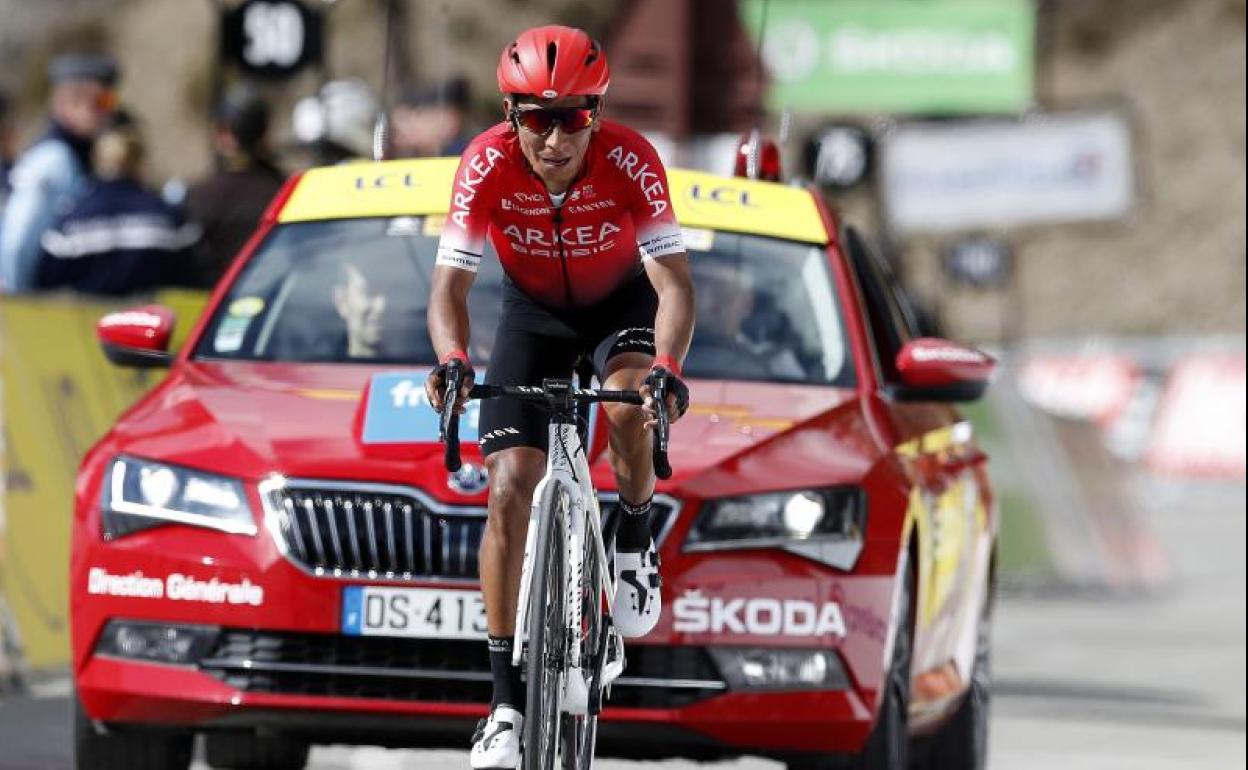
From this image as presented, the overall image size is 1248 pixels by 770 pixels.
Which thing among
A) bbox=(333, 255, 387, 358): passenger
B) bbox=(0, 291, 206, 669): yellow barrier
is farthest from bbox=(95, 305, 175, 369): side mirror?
bbox=(0, 291, 206, 669): yellow barrier

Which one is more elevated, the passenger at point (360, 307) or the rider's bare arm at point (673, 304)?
the rider's bare arm at point (673, 304)

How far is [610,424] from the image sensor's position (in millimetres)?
7215

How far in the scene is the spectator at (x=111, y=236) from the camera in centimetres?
1353

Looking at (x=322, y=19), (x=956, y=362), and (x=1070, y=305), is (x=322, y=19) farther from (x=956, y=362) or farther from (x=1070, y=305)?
(x=1070, y=305)

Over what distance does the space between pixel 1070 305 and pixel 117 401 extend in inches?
2658

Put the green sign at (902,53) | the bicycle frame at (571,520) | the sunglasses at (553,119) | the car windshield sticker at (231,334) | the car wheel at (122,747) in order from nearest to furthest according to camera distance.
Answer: the bicycle frame at (571,520)
the sunglasses at (553,119)
the car wheel at (122,747)
the car windshield sticker at (231,334)
the green sign at (902,53)

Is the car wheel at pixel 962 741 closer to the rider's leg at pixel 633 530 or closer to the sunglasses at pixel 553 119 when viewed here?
the rider's leg at pixel 633 530

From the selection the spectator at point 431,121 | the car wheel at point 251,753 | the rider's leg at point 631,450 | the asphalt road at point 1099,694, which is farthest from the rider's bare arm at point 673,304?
the spectator at point 431,121

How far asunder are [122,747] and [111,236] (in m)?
5.87

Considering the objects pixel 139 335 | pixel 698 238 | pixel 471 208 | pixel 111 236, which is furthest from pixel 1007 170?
pixel 471 208

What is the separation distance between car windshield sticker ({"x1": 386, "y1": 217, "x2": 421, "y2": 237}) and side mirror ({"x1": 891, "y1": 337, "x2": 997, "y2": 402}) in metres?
1.35

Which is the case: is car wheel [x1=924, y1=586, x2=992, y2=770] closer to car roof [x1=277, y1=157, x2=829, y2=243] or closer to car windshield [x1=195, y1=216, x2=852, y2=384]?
car windshield [x1=195, y1=216, x2=852, y2=384]

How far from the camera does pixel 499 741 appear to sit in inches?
264

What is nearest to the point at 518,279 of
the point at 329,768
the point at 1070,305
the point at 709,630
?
the point at 709,630
